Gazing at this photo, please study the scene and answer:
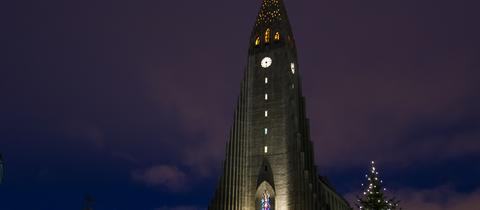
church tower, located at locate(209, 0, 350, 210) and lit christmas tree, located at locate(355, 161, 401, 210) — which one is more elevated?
church tower, located at locate(209, 0, 350, 210)

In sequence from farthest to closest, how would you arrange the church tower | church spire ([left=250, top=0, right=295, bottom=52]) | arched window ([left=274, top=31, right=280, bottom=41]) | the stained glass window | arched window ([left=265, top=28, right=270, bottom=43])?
arched window ([left=265, top=28, right=270, bottom=43]) < church spire ([left=250, top=0, right=295, bottom=52]) < arched window ([left=274, top=31, right=280, bottom=41]) < the stained glass window < the church tower

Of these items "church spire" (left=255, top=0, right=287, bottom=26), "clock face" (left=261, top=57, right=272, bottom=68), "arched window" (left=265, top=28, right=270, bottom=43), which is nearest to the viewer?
"clock face" (left=261, top=57, right=272, bottom=68)

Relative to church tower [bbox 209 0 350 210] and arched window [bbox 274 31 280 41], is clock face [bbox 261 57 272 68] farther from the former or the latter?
arched window [bbox 274 31 280 41]

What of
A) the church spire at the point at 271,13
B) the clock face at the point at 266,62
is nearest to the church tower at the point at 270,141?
the clock face at the point at 266,62

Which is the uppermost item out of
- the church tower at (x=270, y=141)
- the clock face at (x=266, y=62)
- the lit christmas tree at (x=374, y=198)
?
the clock face at (x=266, y=62)

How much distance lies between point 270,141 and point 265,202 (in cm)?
846

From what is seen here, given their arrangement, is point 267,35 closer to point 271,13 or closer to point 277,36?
point 277,36

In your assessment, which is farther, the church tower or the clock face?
the clock face

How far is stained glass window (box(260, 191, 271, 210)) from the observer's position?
2406 inches

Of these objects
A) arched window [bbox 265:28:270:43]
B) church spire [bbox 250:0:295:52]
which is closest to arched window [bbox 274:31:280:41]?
church spire [bbox 250:0:295:52]

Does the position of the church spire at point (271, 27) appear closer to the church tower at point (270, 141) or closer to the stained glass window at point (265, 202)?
the church tower at point (270, 141)

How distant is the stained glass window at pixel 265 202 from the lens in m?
61.1

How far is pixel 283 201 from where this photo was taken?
60.1m

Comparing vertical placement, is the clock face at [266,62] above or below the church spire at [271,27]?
below
